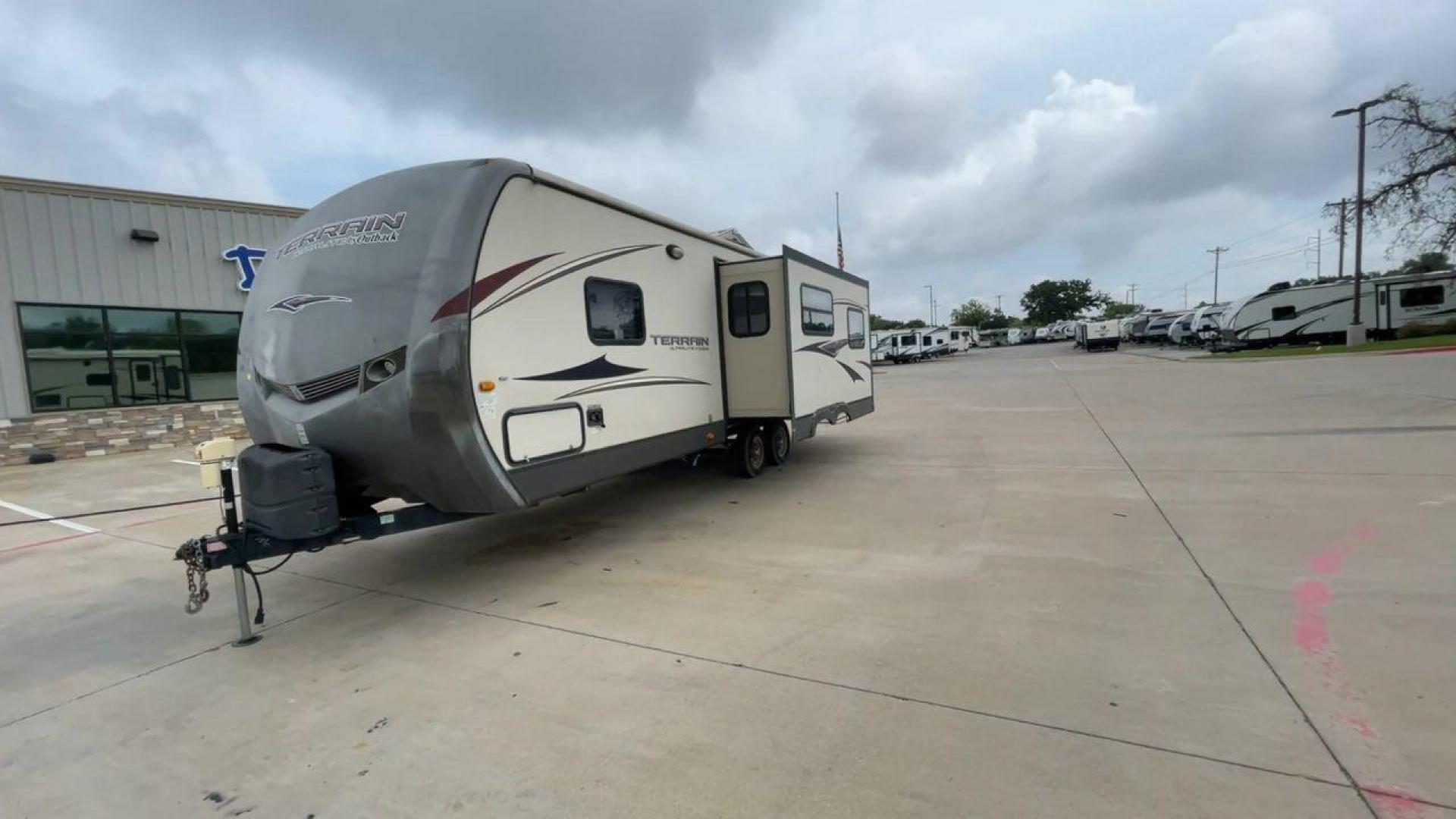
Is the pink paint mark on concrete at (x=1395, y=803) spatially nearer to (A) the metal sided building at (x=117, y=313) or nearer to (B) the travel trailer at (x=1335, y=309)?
(A) the metal sided building at (x=117, y=313)

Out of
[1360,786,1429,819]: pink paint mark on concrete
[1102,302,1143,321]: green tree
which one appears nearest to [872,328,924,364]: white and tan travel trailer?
[1360,786,1429,819]: pink paint mark on concrete

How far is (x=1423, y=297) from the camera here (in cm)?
2900

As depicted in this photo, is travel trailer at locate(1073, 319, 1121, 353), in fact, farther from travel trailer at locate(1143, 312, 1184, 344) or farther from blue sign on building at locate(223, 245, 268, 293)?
blue sign on building at locate(223, 245, 268, 293)

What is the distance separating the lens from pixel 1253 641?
3623mm

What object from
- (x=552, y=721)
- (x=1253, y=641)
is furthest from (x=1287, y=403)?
(x=552, y=721)

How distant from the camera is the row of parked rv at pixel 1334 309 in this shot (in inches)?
1136

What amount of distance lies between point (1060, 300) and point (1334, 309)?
240ft

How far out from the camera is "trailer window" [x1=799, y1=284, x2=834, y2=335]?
27.7ft

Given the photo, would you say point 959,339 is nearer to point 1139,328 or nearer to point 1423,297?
point 1139,328

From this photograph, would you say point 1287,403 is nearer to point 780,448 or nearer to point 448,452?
point 780,448

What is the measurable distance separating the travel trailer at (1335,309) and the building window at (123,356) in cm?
3808

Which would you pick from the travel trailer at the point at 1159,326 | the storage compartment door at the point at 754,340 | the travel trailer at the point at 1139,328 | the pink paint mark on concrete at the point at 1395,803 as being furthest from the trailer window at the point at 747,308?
the travel trailer at the point at 1139,328

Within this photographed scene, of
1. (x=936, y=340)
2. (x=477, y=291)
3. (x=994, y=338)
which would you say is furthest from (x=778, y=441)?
(x=994, y=338)

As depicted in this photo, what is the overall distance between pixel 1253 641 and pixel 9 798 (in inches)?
233
